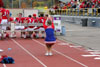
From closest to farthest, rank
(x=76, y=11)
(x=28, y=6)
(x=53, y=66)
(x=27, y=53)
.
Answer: (x=53, y=66), (x=27, y=53), (x=76, y=11), (x=28, y=6)

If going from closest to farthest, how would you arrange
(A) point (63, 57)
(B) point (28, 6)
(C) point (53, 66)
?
(C) point (53, 66)
(A) point (63, 57)
(B) point (28, 6)

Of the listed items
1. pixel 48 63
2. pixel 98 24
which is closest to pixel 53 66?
pixel 48 63

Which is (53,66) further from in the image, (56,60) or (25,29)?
(25,29)

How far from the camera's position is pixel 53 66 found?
1174cm

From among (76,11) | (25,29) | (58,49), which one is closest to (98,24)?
(76,11)

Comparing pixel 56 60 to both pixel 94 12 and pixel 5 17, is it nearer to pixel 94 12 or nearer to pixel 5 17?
pixel 5 17

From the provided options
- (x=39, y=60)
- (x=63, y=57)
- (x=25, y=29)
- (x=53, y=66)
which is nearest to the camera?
(x=53, y=66)

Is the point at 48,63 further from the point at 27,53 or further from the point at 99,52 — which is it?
the point at 99,52

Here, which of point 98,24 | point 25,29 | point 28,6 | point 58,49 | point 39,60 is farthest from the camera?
point 28,6

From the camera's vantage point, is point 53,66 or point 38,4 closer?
point 53,66

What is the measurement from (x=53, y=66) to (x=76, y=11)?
2645 centimetres

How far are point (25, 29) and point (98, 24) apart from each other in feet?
40.6

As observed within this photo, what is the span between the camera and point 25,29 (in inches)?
859

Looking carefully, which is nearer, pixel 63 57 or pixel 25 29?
pixel 63 57
